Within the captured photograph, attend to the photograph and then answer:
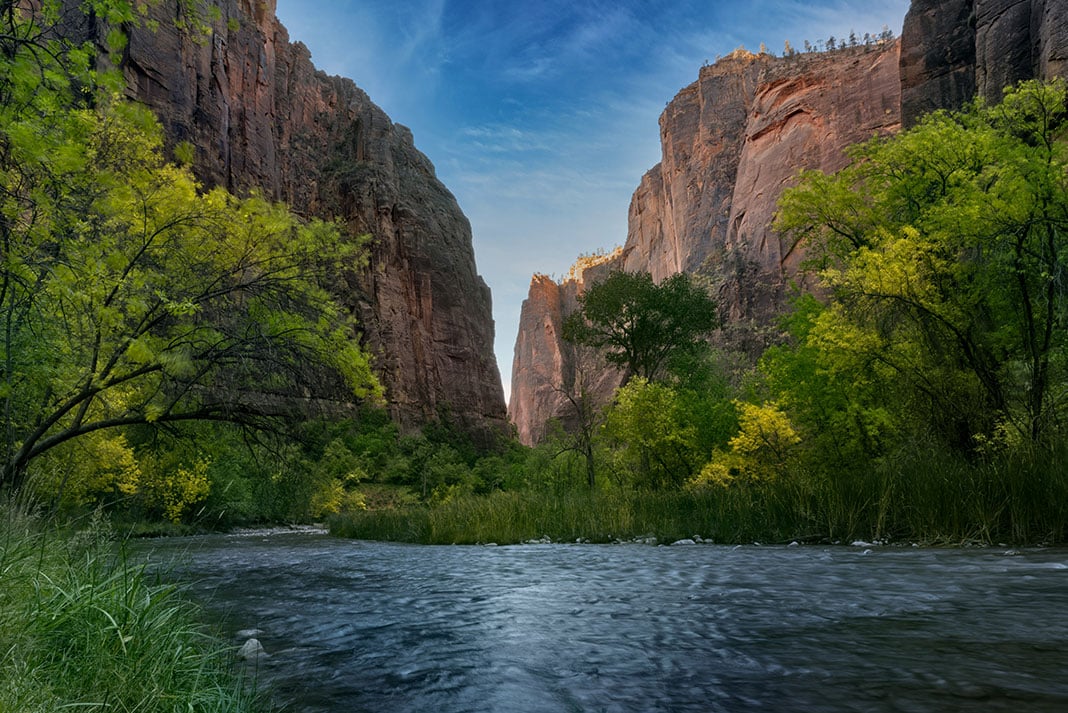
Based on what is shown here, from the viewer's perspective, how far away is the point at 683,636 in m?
4.73

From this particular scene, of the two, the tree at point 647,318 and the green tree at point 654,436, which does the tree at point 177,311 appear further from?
the tree at point 647,318

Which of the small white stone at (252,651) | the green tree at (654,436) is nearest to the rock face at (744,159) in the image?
the green tree at (654,436)

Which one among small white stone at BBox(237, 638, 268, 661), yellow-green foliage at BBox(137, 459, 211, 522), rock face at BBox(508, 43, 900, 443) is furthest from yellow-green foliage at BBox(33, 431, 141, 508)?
rock face at BBox(508, 43, 900, 443)

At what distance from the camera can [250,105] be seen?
212 ft

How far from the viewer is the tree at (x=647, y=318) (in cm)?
4016

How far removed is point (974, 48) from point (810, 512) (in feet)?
101

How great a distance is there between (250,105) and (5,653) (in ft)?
243

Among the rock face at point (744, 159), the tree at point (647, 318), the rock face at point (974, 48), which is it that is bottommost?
the tree at point (647, 318)

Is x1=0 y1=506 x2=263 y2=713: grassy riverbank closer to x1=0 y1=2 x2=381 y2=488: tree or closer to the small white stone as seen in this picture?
the small white stone

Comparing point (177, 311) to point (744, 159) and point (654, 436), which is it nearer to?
point (654, 436)

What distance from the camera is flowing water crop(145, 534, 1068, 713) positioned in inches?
134

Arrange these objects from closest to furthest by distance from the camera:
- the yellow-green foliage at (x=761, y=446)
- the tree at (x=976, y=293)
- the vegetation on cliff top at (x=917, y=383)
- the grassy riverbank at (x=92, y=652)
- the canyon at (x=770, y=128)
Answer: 1. the grassy riverbank at (x=92, y=652)
2. the vegetation on cliff top at (x=917, y=383)
3. the tree at (x=976, y=293)
4. the yellow-green foliage at (x=761, y=446)
5. the canyon at (x=770, y=128)

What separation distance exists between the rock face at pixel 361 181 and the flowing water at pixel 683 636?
54905 mm

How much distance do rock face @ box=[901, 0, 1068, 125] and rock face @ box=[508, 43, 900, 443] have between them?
43.8 ft
